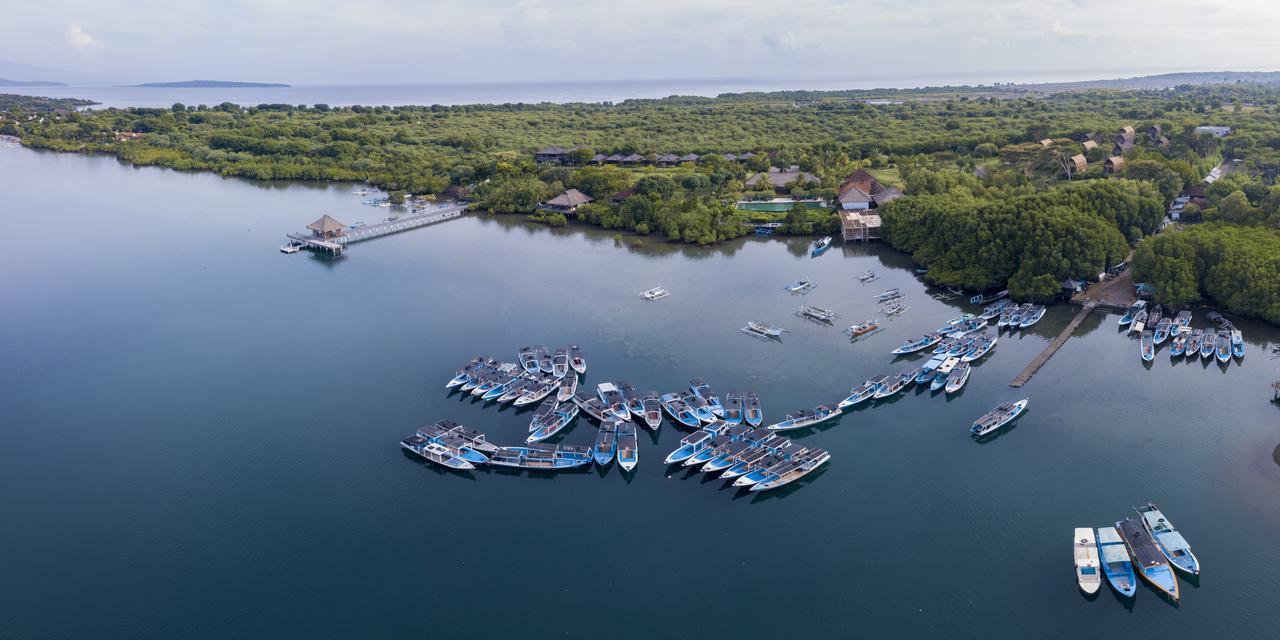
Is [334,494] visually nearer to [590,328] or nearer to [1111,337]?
[590,328]

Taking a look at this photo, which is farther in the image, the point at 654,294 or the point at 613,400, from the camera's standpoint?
the point at 654,294

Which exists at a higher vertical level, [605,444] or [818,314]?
[818,314]

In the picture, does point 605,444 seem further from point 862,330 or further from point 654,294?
point 654,294

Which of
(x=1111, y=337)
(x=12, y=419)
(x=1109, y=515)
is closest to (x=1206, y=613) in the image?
(x=1109, y=515)

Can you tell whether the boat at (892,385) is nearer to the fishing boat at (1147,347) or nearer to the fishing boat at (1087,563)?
the fishing boat at (1087,563)

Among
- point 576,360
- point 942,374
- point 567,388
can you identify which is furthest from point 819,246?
point 567,388

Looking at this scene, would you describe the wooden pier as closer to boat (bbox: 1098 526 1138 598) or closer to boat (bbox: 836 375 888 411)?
boat (bbox: 836 375 888 411)
